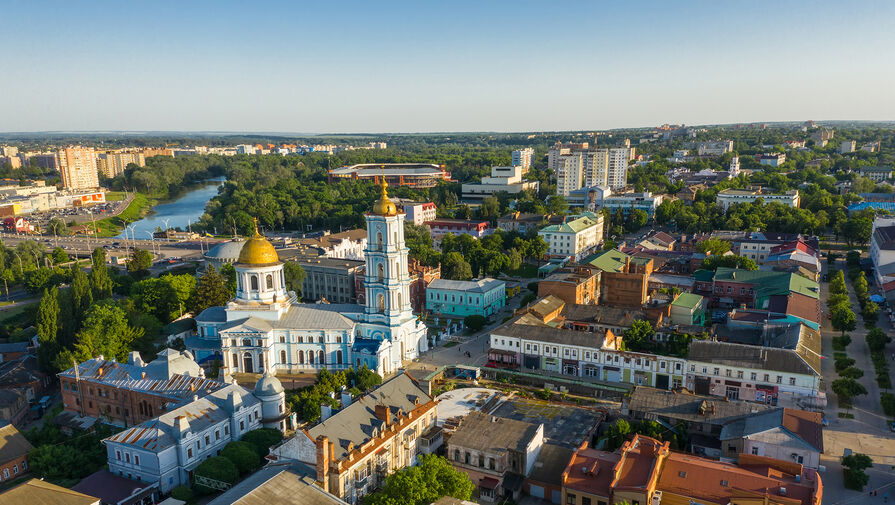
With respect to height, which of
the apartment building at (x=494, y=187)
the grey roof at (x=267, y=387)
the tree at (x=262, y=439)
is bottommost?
the tree at (x=262, y=439)

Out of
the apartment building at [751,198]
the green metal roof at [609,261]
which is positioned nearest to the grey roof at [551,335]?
the green metal roof at [609,261]

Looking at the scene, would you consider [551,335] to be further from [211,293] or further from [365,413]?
[211,293]

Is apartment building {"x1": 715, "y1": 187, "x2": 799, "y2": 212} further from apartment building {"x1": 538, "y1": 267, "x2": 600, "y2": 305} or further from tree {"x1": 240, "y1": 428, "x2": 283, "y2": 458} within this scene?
tree {"x1": 240, "y1": 428, "x2": 283, "y2": 458}

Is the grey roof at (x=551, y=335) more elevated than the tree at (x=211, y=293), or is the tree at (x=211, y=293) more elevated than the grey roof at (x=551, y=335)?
the tree at (x=211, y=293)

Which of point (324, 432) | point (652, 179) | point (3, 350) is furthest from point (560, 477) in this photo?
point (652, 179)

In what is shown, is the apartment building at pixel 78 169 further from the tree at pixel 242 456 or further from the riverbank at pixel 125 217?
the tree at pixel 242 456

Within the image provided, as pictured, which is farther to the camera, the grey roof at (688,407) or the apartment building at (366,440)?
the grey roof at (688,407)
